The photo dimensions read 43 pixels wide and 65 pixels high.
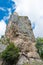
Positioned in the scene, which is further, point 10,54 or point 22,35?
point 22,35

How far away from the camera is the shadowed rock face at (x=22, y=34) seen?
99.2ft

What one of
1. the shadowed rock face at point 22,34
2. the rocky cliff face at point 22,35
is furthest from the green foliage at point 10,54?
the shadowed rock face at point 22,34

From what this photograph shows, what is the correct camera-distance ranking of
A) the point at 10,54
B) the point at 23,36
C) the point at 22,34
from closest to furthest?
the point at 10,54, the point at 23,36, the point at 22,34

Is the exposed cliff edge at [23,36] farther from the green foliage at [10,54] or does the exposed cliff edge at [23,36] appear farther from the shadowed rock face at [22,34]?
the green foliage at [10,54]

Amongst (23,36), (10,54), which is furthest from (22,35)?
(10,54)

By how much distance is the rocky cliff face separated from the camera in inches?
1171

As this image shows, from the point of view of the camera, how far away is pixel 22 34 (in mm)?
31625

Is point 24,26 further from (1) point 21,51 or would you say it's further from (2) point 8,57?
(2) point 8,57

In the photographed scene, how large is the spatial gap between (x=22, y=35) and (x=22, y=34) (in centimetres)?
20

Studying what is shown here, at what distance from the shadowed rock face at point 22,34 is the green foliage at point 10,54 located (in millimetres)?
1692

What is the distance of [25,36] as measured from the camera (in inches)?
1246

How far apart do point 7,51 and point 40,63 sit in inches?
155

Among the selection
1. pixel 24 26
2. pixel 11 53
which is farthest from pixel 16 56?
pixel 24 26

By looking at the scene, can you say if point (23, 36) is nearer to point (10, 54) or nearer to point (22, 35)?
point (22, 35)
